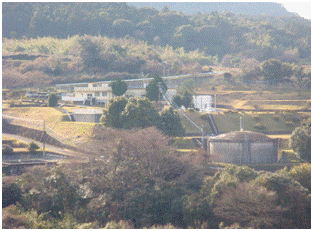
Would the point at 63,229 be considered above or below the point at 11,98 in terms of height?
below

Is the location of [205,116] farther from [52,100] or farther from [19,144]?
[19,144]

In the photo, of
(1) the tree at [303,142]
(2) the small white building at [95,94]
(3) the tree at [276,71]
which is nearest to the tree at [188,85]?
(2) the small white building at [95,94]

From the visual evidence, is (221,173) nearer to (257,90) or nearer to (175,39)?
(257,90)

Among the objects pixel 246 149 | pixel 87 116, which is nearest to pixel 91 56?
pixel 87 116

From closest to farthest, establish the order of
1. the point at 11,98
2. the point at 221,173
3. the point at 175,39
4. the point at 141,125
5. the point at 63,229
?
the point at 63,229, the point at 221,173, the point at 141,125, the point at 11,98, the point at 175,39

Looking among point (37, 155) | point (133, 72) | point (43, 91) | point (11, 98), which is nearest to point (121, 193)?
point (37, 155)

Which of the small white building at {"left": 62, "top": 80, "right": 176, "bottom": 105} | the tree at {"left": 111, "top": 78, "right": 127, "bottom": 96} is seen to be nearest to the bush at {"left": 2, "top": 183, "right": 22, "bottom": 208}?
the tree at {"left": 111, "top": 78, "right": 127, "bottom": 96}

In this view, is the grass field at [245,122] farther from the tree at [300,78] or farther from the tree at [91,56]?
the tree at [91,56]
